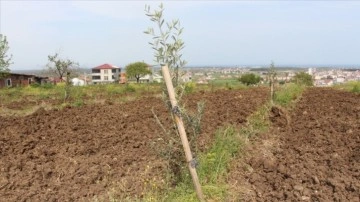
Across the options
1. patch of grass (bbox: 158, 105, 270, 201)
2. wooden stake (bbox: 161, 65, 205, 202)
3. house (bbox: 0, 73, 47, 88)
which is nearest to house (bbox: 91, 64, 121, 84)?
Answer: house (bbox: 0, 73, 47, 88)

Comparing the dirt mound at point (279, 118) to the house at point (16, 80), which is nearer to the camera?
the dirt mound at point (279, 118)

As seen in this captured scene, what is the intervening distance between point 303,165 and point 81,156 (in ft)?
13.6

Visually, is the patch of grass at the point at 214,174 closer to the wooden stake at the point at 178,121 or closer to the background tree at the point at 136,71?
the wooden stake at the point at 178,121

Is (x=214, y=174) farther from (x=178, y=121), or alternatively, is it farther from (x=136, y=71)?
(x=136, y=71)

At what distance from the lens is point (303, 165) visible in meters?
6.95

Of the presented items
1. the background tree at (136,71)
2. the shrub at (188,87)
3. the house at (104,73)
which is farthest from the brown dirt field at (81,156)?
the house at (104,73)

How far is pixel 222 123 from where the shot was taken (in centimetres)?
1130

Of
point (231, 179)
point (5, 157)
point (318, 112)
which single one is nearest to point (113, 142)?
point (5, 157)

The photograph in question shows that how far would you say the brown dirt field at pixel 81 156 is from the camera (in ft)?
21.2

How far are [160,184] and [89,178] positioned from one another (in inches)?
51.4

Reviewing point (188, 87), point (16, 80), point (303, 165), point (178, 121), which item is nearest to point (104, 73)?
point (16, 80)

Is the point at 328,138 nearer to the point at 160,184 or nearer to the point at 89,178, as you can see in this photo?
the point at 160,184

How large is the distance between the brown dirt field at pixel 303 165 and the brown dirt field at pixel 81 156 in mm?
1305

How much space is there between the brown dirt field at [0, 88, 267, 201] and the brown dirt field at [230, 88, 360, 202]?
4.28 feet
